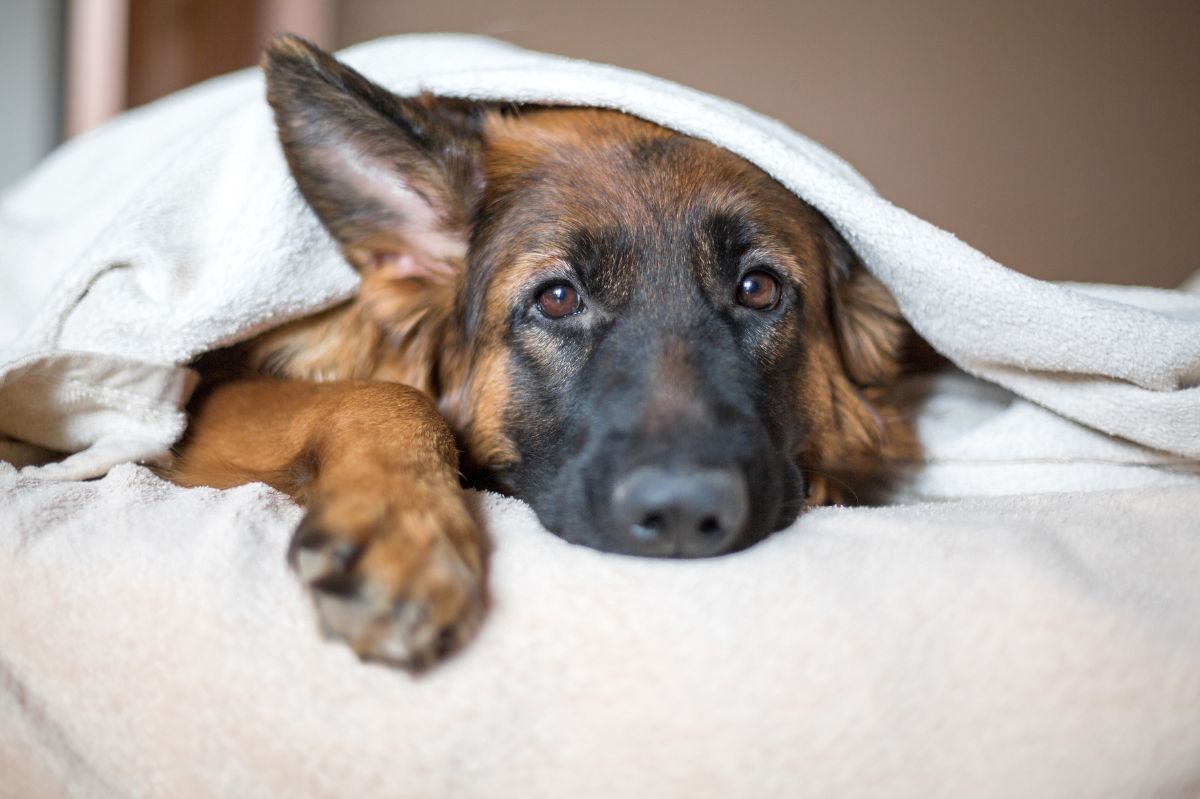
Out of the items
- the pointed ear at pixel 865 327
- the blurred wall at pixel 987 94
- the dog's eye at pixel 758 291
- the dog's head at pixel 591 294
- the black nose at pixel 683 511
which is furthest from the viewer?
the blurred wall at pixel 987 94

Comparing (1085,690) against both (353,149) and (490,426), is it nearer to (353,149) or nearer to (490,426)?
(490,426)

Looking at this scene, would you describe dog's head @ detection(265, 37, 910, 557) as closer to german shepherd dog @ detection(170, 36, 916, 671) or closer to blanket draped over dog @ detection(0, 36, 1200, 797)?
german shepherd dog @ detection(170, 36, 916, 671)

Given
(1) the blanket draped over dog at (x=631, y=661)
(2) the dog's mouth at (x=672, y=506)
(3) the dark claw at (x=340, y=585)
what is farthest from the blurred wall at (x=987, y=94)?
(3) the dark claw at (x=340, y=585)

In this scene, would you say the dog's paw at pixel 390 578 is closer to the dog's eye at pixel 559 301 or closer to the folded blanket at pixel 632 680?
the folded blanket at pixel 632 680

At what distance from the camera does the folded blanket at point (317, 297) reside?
1.45 m

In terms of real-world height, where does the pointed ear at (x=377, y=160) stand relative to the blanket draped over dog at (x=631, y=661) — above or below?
above

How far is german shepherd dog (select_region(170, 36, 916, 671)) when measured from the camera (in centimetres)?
121

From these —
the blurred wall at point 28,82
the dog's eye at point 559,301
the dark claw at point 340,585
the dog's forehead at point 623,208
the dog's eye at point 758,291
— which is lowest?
the blurred wall at point 28,82

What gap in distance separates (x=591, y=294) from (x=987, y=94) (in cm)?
430

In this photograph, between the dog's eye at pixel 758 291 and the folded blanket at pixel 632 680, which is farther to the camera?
the dog's eye at pixel 758 291

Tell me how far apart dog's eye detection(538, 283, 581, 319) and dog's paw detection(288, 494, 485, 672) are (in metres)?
0.68

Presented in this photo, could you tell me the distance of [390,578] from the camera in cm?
91

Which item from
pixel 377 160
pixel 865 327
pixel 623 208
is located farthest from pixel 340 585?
pixel 865 327

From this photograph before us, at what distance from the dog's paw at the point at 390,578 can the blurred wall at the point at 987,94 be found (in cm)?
393
